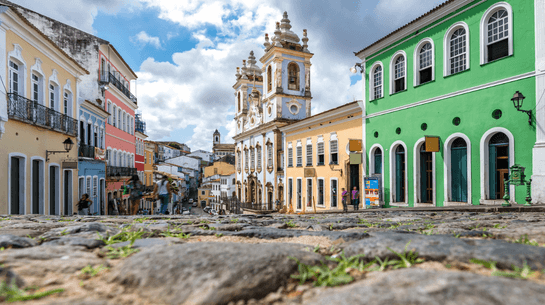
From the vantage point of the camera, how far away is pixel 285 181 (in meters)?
27.6

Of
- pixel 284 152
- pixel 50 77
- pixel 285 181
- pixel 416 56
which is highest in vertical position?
pixel 416 56

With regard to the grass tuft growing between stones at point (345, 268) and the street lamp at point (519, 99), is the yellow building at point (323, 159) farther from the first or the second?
the grass tuft growing between stones at point (345, 268)

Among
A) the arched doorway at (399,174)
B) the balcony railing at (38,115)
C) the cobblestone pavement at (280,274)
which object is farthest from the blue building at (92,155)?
the cobblestone pavement at (280,274)

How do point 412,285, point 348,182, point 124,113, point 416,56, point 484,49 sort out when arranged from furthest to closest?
point 124,113, point 348,182, point 416,56, point 484,49, point 412,285

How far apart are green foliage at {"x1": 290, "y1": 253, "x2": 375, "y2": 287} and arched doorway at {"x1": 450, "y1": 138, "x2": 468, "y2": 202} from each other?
11789mm

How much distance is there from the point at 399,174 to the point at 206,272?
48.1 ft

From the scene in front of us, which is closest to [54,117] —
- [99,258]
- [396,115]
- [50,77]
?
[50,77]

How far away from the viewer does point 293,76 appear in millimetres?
32062

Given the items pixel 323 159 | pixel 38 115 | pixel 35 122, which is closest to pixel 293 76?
pixel 323 159

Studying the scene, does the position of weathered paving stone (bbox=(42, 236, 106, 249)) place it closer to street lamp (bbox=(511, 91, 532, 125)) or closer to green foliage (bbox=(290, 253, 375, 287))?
green foliage (bbox=(290, 253, 375, 287))

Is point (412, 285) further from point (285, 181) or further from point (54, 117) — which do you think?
point (285, 181)

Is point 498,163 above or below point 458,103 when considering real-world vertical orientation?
below

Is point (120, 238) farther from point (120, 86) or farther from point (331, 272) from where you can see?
point (120, 86)

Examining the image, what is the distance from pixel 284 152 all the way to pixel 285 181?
2426 millimetres
